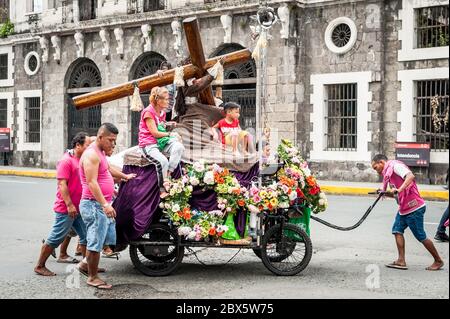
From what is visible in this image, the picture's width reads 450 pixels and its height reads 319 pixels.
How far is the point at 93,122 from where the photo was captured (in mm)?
27453

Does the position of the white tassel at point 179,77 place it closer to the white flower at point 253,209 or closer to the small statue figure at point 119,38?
the white flower at point 253,209

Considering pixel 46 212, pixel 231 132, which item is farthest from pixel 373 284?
pixel 46 212

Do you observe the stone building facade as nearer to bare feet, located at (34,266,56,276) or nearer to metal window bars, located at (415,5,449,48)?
metal window bars, located at (415,5,449,48)

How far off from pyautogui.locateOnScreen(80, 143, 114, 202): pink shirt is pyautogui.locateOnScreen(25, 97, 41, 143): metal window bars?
76.0 ft

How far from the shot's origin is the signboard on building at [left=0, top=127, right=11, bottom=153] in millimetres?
30422

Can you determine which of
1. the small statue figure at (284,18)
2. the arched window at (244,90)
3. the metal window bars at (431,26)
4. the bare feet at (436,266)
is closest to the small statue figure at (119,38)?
the arched window at (244,90)

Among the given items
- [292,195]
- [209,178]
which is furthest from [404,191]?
[209,178]

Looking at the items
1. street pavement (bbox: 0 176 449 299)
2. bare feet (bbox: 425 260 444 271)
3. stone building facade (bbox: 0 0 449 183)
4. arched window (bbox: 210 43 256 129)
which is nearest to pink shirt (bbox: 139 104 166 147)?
street pavement (bbox: 0 176 449 299)

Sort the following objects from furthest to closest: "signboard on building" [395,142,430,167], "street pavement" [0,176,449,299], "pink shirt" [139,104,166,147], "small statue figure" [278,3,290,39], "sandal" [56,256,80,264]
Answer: "small statue figure" [278,3,290,39]
"signboard on building" [395,142,430,167]
"sandal" [56,256,80,264]
"pink shirt" [139,104,166,147]
"street pavement" [0,176,449,299]

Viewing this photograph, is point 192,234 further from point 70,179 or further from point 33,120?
point 33,120

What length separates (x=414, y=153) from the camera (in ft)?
63.5

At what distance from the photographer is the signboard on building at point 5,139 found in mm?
30422

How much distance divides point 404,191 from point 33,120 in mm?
24173

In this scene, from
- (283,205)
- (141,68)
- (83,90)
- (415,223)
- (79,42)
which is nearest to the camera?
(283,205)
